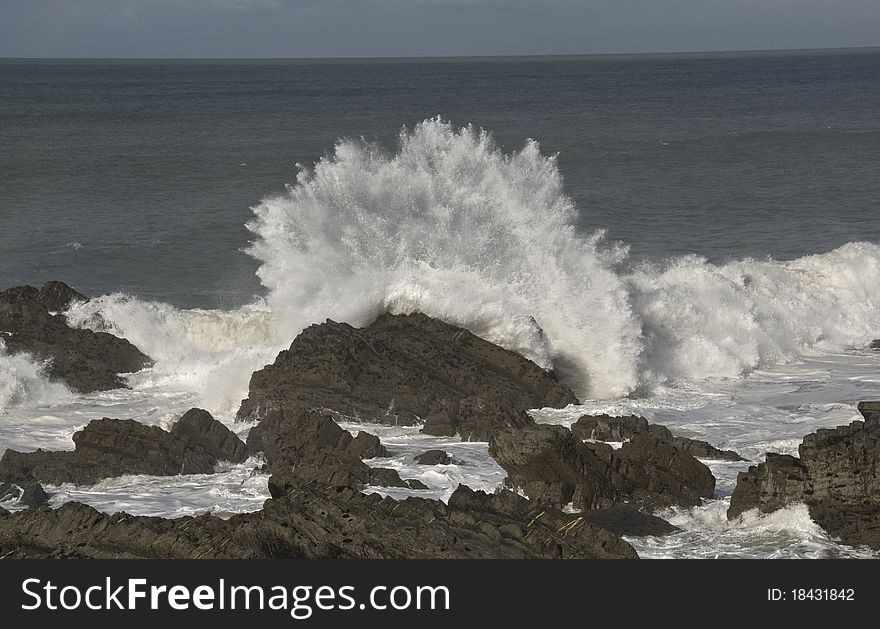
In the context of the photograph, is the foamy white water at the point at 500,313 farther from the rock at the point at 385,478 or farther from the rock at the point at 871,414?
the rock at the point at 871,414

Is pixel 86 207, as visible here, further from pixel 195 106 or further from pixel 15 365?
pixel 195 106

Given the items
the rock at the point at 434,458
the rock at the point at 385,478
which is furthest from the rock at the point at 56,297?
the rock at the point at 385,478

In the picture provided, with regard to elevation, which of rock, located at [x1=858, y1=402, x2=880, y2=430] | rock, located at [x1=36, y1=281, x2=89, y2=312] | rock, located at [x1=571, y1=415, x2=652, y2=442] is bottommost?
rock, located at [x1=858, y1=402, x2=880, y2=430]

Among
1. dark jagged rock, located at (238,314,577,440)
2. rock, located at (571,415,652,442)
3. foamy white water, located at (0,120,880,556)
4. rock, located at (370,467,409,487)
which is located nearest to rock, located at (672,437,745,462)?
foamy white water, located at (0,120,880,556)

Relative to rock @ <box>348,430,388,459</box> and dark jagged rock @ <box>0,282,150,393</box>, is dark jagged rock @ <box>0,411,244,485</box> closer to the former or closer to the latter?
rock @ <box>348,430,388,459</box>

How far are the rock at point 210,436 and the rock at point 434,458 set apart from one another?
2.37 meters

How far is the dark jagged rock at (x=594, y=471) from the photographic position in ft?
48.9

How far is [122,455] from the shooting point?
17016 mm

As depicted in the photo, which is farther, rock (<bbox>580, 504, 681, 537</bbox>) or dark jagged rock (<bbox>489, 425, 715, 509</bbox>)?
dark jagged rock (<bbox>489, 425, 715, 509</bbox>)

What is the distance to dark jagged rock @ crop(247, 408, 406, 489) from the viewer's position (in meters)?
16.1

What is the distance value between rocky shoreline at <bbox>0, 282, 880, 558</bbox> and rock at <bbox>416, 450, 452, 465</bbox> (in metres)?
0.02

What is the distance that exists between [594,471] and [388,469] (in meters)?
2.59

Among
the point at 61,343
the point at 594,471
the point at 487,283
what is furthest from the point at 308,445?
the point at 61,343

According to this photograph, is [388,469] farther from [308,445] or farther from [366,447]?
[308,445]
